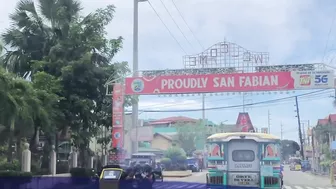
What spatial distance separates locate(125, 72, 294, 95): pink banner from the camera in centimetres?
2267

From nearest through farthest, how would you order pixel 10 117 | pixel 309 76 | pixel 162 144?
pixel 10 117, pixel 309 76, pixel 162 144

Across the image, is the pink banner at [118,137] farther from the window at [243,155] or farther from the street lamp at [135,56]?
the window at [243,155]

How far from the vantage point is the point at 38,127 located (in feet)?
81.0

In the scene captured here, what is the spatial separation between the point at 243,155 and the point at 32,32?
563 inches

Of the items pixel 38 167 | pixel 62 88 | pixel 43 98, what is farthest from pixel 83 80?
pixel 38 167

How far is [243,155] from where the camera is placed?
65.4 feet

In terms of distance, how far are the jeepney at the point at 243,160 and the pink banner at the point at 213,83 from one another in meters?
3.62

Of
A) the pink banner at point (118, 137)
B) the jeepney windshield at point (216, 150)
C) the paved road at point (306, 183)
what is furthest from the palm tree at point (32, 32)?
the paved road at point (306, 183)

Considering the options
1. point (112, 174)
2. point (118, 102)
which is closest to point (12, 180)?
point (112, 174)

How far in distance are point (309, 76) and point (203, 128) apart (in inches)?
1240

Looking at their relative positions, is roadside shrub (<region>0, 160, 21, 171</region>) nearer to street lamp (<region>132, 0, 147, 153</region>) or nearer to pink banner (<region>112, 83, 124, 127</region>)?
pink banner (<region>112, 83, 124, 127</region>)

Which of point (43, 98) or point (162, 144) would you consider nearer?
point (43, 98)

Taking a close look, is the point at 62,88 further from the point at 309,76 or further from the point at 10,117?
the point at 309,76

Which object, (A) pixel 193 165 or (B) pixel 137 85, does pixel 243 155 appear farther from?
(A) pixel 193 165
